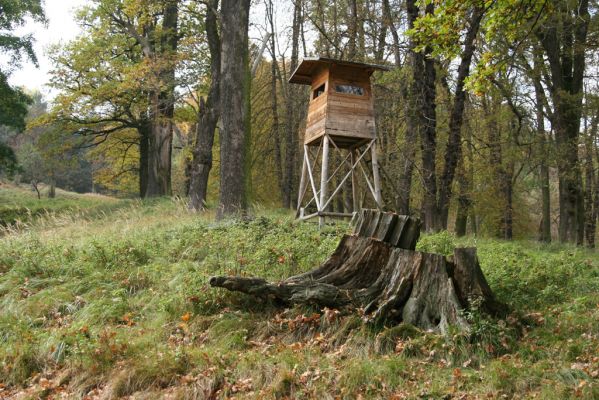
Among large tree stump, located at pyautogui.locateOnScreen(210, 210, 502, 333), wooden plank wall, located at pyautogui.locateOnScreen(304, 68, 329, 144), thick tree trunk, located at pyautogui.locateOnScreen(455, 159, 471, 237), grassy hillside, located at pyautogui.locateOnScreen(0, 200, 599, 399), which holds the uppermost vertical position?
wooden plank wall, located at pyautogui.locateOnScreen(304, 68, 329, 144)

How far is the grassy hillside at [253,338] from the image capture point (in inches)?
152

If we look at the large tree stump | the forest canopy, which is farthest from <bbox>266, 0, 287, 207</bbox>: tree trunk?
the large tree stump

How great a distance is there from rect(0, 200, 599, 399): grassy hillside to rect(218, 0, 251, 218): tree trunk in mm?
3832

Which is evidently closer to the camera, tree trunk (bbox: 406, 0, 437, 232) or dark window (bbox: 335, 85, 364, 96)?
tree trunk (bbox: 406, 0, 437, 232)

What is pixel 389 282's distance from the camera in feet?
16.7

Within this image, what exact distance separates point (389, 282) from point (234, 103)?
7.06 m

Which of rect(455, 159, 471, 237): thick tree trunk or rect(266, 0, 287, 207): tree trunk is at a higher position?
rect(266, 0, 287, 207): tree trunk

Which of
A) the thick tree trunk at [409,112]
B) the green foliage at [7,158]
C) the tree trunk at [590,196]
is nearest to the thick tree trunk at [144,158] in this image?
the green foliage at [7,158]

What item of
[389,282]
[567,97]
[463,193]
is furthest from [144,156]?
[389,282]

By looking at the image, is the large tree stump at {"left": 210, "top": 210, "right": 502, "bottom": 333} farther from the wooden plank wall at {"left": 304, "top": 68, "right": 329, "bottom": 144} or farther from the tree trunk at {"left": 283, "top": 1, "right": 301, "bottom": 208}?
the tree trunk at {"left": 283, "top": 1, "right": 301, "bottom": 208}

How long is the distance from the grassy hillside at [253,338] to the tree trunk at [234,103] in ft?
12.6

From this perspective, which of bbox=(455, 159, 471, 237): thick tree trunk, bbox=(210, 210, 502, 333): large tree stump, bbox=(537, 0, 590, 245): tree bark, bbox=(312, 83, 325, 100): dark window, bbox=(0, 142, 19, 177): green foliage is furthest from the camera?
bbox=(0, 142, 19, 177): green foliage

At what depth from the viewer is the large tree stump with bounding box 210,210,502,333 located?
4777 millimetres

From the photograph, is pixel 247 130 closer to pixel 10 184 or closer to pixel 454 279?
pixel 454 279
